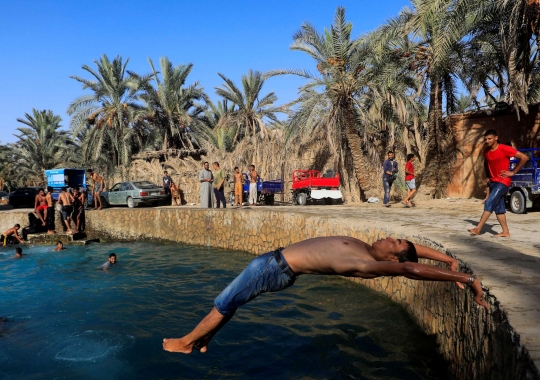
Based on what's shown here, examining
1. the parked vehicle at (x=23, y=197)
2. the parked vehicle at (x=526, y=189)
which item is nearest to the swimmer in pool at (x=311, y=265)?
the parked vehicle at (x=526, y=189)

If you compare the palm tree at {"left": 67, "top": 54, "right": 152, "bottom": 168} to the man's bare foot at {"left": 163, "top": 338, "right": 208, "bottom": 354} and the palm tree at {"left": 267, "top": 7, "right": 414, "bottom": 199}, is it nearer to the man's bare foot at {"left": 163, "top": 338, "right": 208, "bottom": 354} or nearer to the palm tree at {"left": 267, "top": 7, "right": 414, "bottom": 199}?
the palm tree at {"left": 267, "top": 7, "right": 414, "bottom": 199}

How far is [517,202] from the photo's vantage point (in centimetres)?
1064

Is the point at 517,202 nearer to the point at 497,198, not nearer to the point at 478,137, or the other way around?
the point at 497,198

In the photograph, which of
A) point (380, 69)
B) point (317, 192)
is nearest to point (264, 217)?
point (317, 192)

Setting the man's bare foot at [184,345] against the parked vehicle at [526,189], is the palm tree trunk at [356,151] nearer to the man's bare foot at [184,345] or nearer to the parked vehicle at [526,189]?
the parked vehicle at [526,189]

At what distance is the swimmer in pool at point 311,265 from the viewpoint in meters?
3.41

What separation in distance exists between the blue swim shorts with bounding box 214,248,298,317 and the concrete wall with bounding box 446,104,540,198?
14.1 metres

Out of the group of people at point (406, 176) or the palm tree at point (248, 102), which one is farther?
the palm tree at point (248, 102)

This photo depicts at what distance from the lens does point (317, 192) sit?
17594 mm

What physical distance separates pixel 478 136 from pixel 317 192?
6.53 metres

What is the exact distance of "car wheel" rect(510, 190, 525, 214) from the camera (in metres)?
10.4

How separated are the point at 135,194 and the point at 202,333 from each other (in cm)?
1701

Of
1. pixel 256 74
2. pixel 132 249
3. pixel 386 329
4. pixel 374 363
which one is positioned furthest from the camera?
pixel 256 74

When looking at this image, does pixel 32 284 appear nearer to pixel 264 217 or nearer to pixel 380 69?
pixel 264 217
